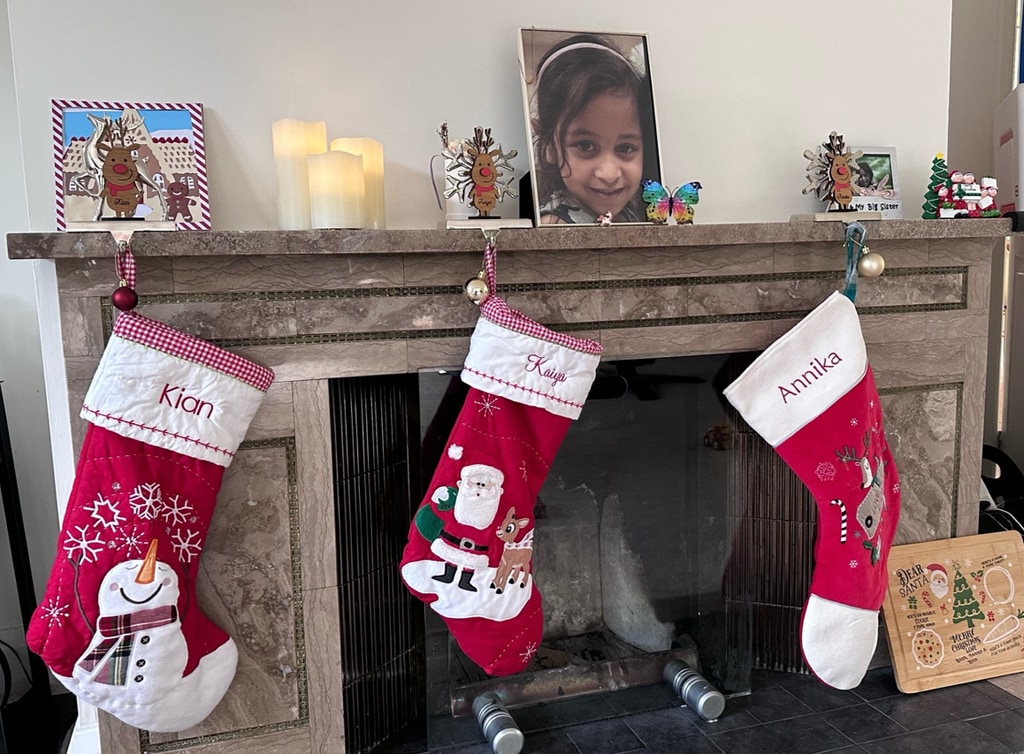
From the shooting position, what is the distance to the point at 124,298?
1388 millimetres

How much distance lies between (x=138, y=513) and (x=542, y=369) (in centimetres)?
75

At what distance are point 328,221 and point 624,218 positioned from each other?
0.62 meters

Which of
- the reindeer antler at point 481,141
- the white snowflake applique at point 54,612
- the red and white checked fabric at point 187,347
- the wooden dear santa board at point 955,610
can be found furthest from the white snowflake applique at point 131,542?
the wooden dear santa board at point 955,610

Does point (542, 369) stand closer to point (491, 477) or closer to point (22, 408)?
point (491, 477)

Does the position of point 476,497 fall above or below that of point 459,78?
below

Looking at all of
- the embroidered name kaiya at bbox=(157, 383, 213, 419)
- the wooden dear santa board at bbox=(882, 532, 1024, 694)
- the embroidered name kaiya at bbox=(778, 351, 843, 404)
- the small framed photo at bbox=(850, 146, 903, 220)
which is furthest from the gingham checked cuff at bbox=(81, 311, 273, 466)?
the wooden dear santa board at bbox=(882, 532, 1024, 694)

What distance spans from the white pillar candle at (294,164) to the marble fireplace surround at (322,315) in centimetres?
11

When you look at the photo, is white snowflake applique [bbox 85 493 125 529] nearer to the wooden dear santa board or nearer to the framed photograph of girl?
the framed photograph of girl

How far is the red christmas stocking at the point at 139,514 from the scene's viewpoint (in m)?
1.37

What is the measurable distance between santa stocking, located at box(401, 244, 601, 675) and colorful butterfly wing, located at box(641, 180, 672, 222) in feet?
1.06

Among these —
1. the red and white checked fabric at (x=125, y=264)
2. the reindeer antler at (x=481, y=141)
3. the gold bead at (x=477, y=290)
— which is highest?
the reindeer antler at (x=481, y=141)

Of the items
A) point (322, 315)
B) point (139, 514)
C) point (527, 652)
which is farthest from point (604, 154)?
point (139, 514)

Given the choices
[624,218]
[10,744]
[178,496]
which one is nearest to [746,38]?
[624,218]

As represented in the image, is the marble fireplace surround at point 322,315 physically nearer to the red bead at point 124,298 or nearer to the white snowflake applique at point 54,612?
the red bead at point 124,298
